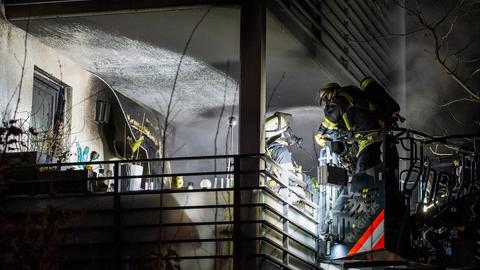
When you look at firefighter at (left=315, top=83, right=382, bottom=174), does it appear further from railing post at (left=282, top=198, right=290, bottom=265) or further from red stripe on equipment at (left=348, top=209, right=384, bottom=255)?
railing post at (left=282, top=198, right=290, bottom=265)

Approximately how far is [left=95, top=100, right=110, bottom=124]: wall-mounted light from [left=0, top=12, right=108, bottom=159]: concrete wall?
0.33 ft

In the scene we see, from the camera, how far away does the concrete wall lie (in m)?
17.6

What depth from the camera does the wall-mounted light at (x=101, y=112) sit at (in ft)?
67.8

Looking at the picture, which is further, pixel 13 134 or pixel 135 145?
pixel 135 145

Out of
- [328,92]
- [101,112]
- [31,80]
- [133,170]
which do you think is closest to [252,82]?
[328,92]

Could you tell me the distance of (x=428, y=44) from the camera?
2627 cm

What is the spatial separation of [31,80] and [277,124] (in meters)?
4.44

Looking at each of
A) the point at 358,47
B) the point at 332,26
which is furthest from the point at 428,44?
the point at 332,26

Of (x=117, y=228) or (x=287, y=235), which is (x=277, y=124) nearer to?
(x=287, y=235)

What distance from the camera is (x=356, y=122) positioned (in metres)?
16.2

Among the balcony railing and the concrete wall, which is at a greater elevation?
the concrete wall

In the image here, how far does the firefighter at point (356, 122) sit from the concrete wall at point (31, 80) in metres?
4.85

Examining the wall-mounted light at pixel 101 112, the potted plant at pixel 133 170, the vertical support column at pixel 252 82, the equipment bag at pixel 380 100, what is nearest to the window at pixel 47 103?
the wall-mounted light at pixel 101 112

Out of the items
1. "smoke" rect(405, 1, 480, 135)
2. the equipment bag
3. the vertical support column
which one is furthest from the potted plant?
"smoke" rect(405, 1, 480, 135)
